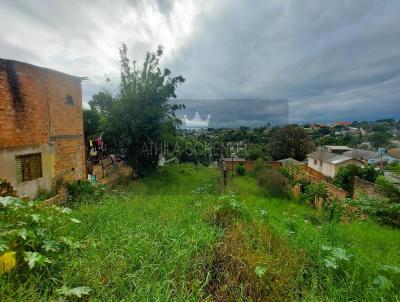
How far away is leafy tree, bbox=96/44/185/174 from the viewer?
1034 centimetres

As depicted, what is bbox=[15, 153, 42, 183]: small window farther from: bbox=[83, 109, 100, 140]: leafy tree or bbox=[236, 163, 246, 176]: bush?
bbox=[236, 163, 246, 176]: bush

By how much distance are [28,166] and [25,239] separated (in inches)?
170

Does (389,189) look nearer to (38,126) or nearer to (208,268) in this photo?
(208,268)

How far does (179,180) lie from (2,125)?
28.1 feet

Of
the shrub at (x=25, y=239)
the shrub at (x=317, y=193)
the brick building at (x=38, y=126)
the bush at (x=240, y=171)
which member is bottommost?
the bush at (x=240, y=171)

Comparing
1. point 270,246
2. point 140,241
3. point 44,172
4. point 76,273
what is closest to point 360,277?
point 270,246

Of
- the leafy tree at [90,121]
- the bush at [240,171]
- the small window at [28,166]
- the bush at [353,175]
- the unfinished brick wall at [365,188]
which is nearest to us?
the small window at [28,166]

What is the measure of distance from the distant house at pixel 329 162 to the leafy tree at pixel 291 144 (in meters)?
2.54

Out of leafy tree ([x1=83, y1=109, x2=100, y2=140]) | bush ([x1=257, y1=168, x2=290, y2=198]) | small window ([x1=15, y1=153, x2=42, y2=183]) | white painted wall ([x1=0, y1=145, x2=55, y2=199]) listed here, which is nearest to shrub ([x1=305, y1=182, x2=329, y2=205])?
bush ([x1=257, y1=168, x2=290, y2=198])

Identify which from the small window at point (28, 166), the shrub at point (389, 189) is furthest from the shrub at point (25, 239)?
the shrub at point (389, 189)

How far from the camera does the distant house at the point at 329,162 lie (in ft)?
67.9

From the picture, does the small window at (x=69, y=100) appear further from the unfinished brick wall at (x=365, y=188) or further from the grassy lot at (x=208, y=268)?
the unfinished brick wall at (x=365, y=188)

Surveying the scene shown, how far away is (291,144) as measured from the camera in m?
28.2

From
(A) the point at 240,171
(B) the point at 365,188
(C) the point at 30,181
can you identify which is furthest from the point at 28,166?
Answer: (A) the point at 240,171
